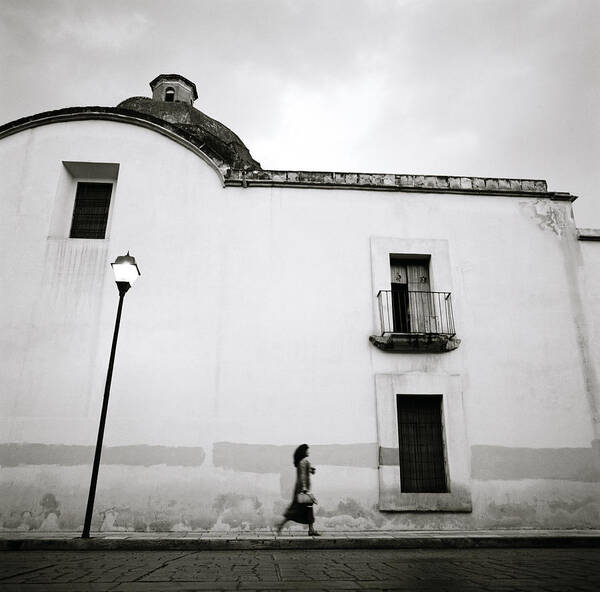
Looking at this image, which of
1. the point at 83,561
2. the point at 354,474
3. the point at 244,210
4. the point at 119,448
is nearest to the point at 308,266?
the point at 244,210

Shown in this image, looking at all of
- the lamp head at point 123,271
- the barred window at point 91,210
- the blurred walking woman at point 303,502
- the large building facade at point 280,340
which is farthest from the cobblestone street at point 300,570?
the barred window at point 91,210

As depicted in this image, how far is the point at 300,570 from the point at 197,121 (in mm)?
16625

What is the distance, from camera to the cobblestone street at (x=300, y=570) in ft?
12.6

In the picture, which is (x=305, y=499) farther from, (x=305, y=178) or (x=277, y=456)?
(x=305, y=178)

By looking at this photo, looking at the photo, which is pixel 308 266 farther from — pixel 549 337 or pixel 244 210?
pixel 549 337

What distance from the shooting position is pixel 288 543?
6949 mm

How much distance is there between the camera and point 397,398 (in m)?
9.44

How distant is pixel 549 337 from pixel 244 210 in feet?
22.5

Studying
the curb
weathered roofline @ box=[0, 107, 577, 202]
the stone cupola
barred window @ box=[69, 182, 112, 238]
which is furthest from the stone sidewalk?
the stone cupola

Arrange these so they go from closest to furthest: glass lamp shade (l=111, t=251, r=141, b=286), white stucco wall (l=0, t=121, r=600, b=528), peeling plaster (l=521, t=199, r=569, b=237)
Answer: glass lamp shade (l=111, t=251, r=141, b=286) < white stucco wall (l=0, t=121, r=600, b=528) < peeling plaster (l=521, t=199, r=569, b=237)

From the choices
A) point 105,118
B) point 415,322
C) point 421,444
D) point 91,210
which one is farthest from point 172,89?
point 421,444

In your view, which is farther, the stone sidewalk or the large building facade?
the large building facade

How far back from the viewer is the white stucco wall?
8.73 meters

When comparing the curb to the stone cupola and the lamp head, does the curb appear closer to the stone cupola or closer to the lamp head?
the lamp head
